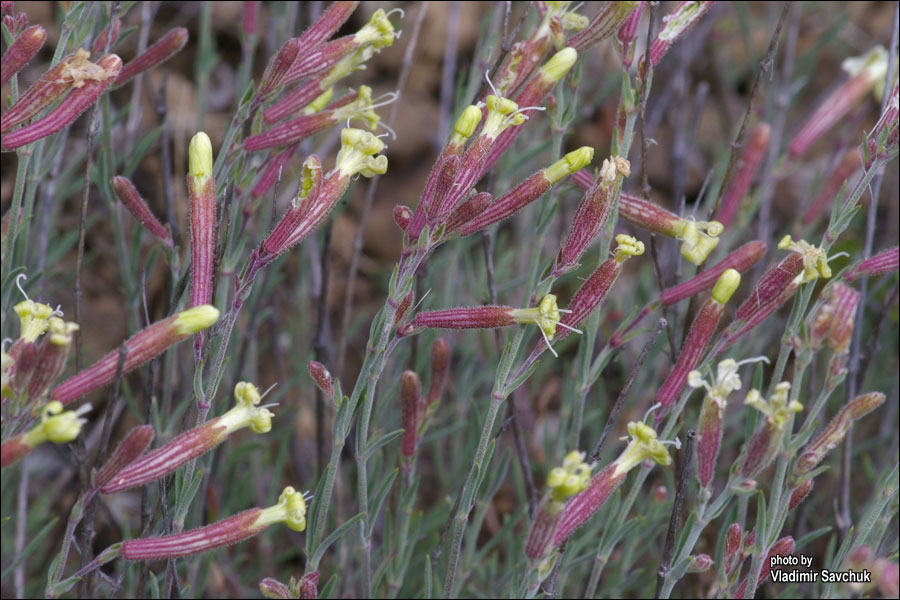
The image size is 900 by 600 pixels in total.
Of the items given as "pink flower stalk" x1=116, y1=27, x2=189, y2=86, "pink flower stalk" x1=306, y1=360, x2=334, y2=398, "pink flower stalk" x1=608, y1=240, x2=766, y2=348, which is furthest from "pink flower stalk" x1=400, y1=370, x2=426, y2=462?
"pink flower stalk" x1=116, y1=27, x2=189, y2=86

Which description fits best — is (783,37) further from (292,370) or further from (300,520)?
(300,520)

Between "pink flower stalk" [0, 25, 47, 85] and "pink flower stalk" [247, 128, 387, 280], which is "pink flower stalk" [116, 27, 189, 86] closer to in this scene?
"pink flower stalk" [0, 25, 47, 85]

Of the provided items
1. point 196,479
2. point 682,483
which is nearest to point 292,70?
point 196,479

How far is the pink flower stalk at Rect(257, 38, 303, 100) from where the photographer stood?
7.09 ft

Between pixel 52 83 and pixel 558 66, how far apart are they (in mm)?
1190

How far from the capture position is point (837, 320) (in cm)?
187

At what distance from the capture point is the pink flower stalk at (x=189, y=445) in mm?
1786

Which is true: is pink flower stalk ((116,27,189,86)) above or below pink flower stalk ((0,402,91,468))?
above

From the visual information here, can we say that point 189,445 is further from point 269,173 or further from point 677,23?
point 677,23

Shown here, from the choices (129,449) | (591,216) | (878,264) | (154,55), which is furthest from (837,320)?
(154,55)

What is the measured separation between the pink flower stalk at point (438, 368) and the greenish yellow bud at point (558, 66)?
2.63ft

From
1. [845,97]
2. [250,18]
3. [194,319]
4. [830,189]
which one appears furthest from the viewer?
[845,97]

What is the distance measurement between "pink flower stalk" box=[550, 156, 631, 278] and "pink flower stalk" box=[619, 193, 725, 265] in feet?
1.21

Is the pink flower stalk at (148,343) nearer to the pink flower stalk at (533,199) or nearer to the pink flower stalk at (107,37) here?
the pink flower stalk at (533,199)
